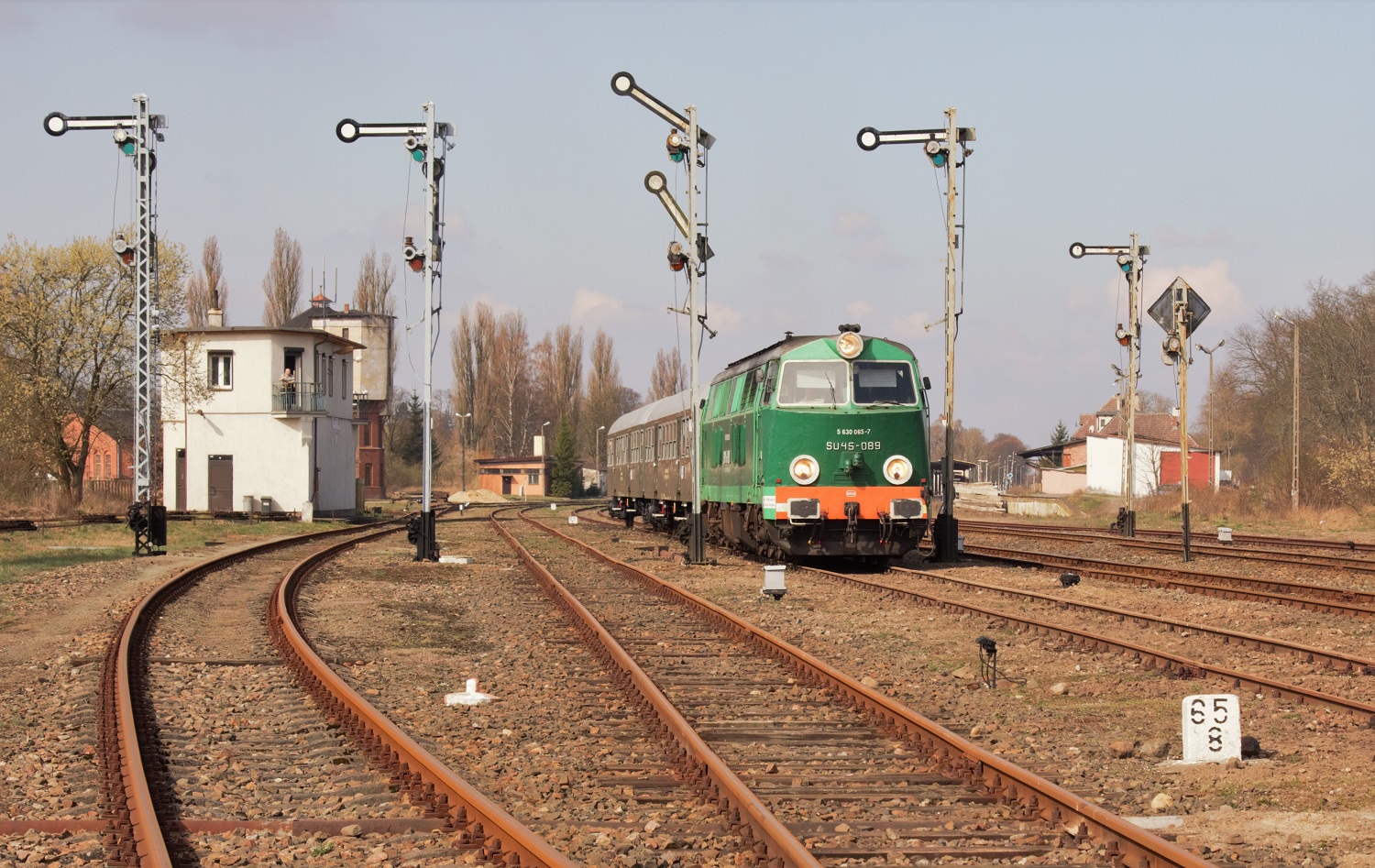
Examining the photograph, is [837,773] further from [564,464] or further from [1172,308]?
[564,464]

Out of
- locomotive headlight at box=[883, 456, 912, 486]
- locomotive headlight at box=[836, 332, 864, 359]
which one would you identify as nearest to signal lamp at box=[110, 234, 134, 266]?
locomotive headlight at box=[836, 332, 864, 359]

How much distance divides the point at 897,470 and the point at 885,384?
1.29 m

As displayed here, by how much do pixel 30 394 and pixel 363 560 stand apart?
73.3 ft

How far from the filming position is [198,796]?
6.40m

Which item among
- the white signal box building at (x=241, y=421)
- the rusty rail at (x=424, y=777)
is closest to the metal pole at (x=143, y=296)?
the rusty rail at (x=424, y=777)

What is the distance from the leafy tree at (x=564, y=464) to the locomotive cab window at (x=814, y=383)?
73267mm

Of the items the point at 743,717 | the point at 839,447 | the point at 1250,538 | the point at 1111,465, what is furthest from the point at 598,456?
the point at 743,717

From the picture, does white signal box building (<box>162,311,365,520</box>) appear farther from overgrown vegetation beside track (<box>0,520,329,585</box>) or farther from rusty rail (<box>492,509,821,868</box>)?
rusty rail (<box>492,509,821,868</box>)

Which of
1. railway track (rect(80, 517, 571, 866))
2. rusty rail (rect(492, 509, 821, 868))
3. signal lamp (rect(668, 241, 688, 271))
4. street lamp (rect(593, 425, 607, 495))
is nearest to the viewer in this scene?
rusty rail (rect(492, 509, 821, 868))

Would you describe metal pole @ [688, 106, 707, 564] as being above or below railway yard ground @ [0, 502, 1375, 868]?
above

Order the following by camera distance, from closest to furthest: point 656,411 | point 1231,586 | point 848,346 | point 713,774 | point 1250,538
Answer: point 713,774, point 1231,586, point 848,346, point 1250,538, point 656,411

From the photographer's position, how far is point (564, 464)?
304ft

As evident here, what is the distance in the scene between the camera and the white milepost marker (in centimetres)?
707

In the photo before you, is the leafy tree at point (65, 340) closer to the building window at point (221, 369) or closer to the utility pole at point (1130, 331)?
the building window at point (221, 369)
